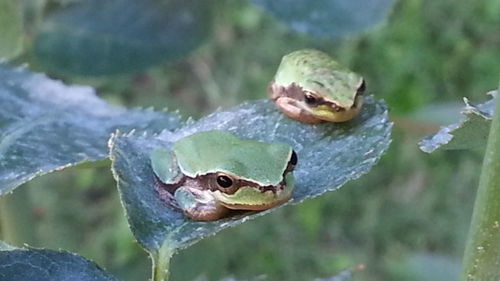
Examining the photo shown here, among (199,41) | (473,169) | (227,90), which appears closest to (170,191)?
(199,41)

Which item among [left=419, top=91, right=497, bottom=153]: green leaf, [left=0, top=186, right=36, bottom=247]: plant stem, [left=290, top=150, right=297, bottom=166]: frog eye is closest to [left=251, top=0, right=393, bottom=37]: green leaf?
[left=0, top=186, right=36, bottom=247]: plant stem

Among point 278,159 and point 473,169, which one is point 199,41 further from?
point 473,169

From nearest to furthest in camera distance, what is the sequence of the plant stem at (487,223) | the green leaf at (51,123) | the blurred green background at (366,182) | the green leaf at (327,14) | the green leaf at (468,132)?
the plant stem at (487,223) < the green leaf at (468,132) < the green leaf at (51,123) < the green leaf at (327,14) < the blurred green background at (366,182)

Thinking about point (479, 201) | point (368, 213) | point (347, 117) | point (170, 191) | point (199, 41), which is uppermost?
point (368, 213)

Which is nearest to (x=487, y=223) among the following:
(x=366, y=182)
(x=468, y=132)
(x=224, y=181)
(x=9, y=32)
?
(x=468, y=132)

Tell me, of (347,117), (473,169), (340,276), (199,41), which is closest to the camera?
(340,276)

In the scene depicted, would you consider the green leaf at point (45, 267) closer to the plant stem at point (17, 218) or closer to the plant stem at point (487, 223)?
the plant stem at point (487, 223)

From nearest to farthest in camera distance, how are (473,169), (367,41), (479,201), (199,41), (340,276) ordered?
(479,201) < (340,276) < (199,41) < (473,169) < (367,41)

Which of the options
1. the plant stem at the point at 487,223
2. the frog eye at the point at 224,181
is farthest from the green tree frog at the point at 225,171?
the plant stem at the point at 487,223
